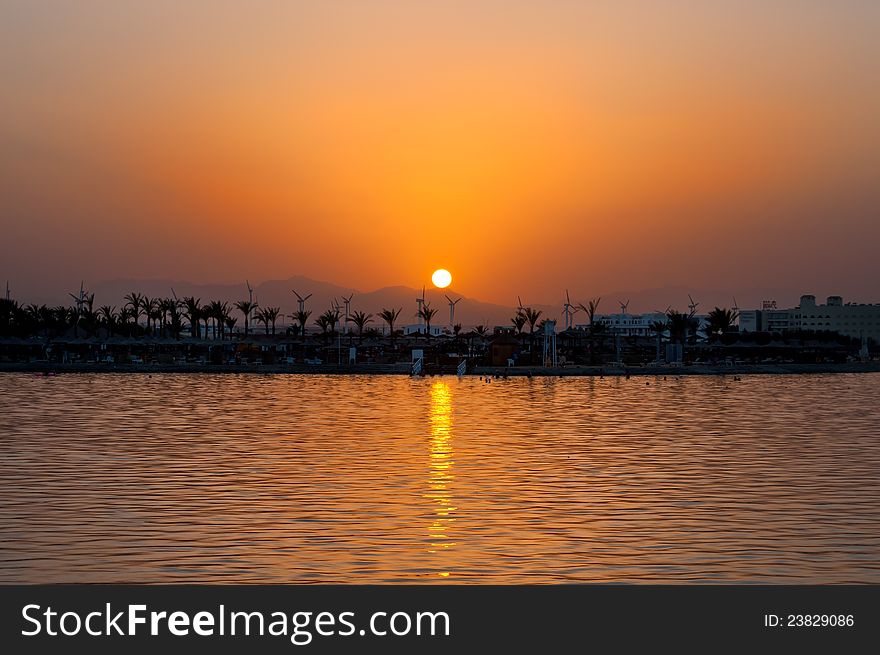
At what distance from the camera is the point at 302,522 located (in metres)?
25.1

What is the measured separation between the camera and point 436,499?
29.4 m

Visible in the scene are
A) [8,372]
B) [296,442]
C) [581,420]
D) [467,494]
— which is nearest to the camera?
[467,494]

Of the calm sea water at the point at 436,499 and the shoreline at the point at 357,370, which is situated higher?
the shoreline at the point at 357,370

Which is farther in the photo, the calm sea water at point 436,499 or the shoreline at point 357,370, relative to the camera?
the shoreline at point 357,370

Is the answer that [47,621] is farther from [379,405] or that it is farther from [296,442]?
[379,405]

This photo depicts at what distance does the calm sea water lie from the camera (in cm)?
2023

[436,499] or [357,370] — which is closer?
[436,499]

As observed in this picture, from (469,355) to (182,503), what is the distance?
16931 cm

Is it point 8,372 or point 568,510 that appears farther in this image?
point 8,372

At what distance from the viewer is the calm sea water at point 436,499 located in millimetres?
20234

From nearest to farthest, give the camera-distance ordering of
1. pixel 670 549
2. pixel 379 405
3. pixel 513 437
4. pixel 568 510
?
pixel 670 549, pixel 568 510, pixel 513 437, pixel 379 405

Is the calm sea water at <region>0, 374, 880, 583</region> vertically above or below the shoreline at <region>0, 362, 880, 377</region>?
below

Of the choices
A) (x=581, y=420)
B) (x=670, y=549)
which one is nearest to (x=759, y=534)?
(x=670, y=549)

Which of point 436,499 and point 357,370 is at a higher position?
point 357,370
